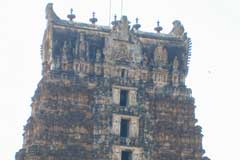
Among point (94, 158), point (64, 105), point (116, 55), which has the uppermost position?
point (116, 55)

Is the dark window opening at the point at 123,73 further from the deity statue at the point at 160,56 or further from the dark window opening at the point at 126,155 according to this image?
the dark window opening at the point at 126,155

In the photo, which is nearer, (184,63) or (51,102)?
(51,102)

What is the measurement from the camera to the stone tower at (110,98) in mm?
66812

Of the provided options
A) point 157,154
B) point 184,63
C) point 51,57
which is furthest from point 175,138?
point 51,57

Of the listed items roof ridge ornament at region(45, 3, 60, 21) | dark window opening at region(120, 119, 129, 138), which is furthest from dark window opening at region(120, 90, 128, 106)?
roof ridge ornament at region(45, 3, 60, 21)

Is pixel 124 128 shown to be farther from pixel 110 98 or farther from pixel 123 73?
pixel 123 73

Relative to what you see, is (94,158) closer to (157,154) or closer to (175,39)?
(157,154)

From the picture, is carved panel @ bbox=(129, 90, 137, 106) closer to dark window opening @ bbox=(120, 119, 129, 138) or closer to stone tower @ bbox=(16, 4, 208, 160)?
stone tower @ bbox=(16, 4, 208, 160)

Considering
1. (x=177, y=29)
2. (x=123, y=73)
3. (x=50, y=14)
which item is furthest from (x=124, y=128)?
(x=50, y=14)

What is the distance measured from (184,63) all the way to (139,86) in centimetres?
465

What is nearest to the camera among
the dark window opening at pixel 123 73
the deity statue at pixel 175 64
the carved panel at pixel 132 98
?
the carved panel at pixel 132 98

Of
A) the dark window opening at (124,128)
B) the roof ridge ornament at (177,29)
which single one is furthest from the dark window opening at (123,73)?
the roof ridge ornament at (177,29)

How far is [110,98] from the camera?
226 feet

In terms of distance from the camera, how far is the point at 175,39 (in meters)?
72.9
